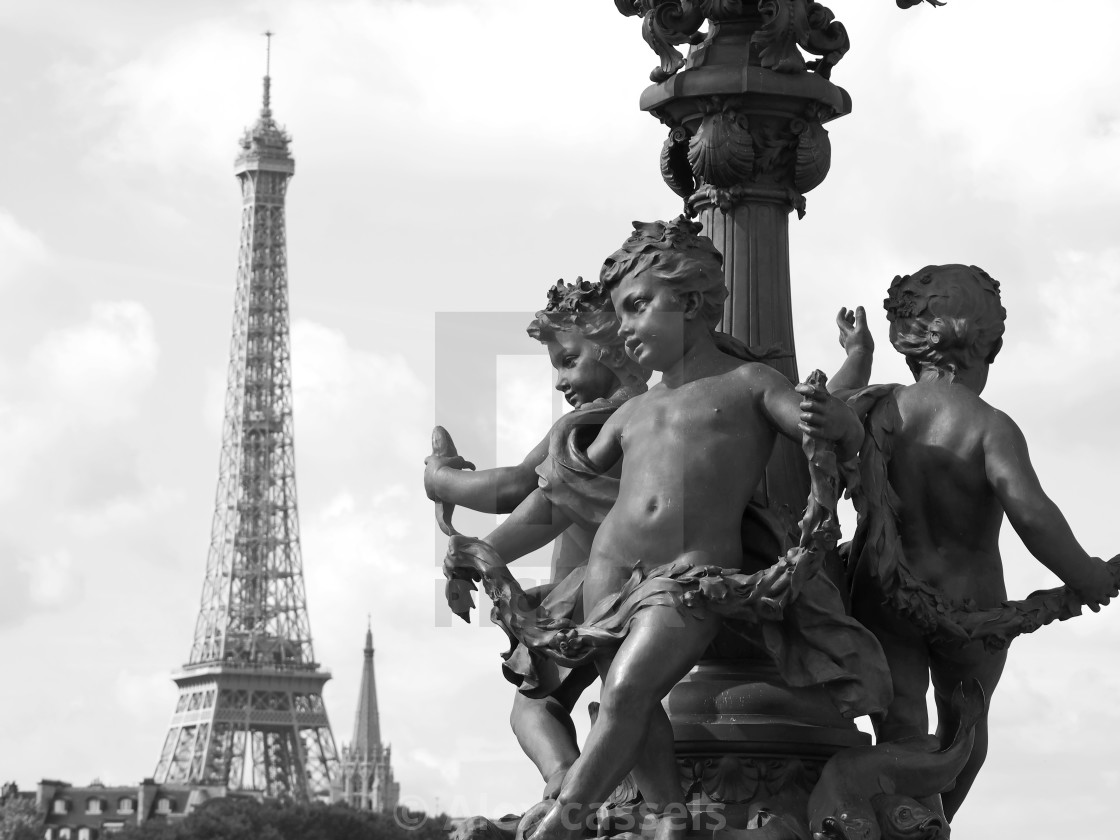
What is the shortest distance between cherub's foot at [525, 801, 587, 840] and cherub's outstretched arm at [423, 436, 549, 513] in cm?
157

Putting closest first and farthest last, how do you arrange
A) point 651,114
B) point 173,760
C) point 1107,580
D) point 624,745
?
point 624,745, point 1107,580, point 651,114, point 173,760

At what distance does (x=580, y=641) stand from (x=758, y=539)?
94 centimetres

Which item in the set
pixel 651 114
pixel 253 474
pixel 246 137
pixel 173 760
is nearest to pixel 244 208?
pixel 246 137

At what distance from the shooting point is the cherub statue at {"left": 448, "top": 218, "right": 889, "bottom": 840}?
35.4 ft

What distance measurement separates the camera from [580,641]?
435 inches

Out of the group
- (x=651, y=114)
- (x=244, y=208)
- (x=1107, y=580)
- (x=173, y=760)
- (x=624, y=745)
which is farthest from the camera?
(x=244, y=208)

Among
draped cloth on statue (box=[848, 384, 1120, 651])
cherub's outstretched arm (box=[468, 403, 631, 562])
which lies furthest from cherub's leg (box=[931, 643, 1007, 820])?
cherub's outstretched arm (box=[468, 403, 631, 562])

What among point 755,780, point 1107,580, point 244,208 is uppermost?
point 244,208

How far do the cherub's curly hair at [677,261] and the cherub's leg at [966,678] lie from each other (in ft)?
5.96

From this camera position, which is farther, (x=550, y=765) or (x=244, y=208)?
(x=244, y=208)

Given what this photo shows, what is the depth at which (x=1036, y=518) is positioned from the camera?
11.4 metres

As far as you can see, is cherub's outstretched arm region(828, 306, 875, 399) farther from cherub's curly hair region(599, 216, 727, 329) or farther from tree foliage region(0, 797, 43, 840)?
tree foliage region(0, 797, 43, 840)

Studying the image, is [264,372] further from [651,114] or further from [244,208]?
[651,114]

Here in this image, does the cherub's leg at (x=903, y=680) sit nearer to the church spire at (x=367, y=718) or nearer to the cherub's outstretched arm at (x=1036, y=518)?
the cherub's outstretched arm at (x=1036, y=518)
